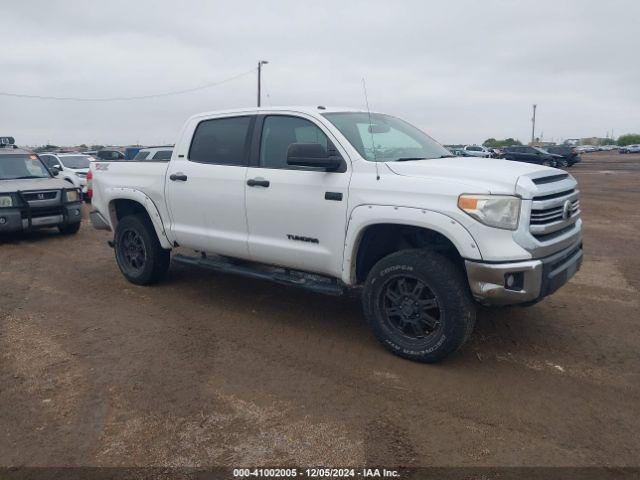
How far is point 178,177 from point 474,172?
312 centimetres

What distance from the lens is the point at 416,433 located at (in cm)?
332

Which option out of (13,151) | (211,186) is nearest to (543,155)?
(13,151)

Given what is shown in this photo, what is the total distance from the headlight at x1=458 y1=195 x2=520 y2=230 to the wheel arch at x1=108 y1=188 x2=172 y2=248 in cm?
359

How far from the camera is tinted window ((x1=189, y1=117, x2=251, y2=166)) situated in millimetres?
5352

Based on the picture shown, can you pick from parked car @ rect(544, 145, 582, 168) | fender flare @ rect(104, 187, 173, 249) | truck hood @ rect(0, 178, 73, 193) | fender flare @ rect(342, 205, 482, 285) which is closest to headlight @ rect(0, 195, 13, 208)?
truck hood @ rect(0, 178, 73, 193)

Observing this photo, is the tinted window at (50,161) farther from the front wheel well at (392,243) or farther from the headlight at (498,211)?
the headlight at (498,211)

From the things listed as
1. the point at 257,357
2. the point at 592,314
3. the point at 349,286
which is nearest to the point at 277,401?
the point at 257,357

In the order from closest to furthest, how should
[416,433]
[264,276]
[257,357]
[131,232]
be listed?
[416,433]
[257,357]
[264,276]
[131,232]

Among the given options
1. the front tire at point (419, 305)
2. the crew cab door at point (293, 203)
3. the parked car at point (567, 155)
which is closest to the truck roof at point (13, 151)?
the crew cab door at point (293, 203)

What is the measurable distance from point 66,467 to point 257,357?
173 centimetres

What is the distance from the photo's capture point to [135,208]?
6672 millimetres

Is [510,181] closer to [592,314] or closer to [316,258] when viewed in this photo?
[316,258]

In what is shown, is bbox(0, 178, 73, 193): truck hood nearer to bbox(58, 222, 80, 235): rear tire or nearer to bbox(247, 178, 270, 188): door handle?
bbox(58, 222, 80, 235): rear tire

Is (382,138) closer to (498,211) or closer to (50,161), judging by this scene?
(498,211)
